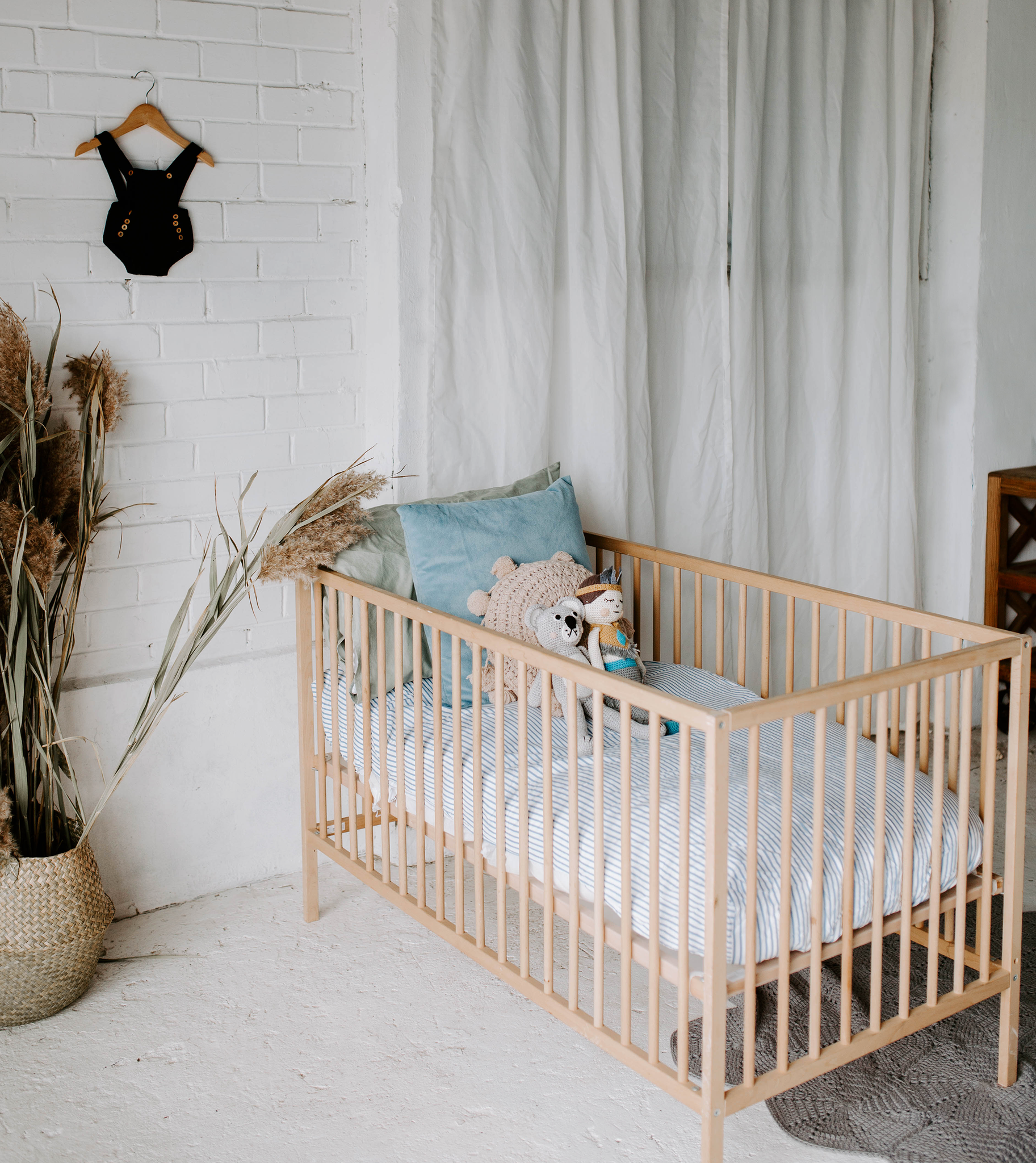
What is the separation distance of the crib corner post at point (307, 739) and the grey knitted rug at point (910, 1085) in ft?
2.79

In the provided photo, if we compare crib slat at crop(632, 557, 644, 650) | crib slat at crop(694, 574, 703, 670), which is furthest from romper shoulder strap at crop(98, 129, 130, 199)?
crib slat at crop(694, 574, 703, 670)

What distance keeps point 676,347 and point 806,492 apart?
0.59 metres

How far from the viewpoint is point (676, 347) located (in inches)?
113

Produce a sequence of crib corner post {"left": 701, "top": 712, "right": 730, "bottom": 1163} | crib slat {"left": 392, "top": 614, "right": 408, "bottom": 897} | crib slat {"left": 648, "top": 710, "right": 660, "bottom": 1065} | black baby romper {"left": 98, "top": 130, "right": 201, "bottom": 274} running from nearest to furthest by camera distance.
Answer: crib corner post {"left": 701, "top": 712, "right": 730, "bottom": 1163} < crib slat {"left": 648, "top": 710, "right": 660, "bottom": 1065} < crib slat {"left": 392, "top": 614, "right": 408, "bottom": 897} < black baby romper {"left": 98, "top": 130, "right": 201, "bottom": 274}

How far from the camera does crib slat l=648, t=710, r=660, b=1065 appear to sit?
156cm

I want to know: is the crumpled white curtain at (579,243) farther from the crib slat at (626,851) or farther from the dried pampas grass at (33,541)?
the crib slat at (626,851)

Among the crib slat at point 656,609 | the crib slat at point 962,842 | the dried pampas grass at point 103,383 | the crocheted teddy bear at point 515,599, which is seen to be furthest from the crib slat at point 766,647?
the dried pampas grass at point 103,383

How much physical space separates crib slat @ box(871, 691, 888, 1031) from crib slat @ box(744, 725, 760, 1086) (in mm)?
185

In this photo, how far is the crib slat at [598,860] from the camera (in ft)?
5.38

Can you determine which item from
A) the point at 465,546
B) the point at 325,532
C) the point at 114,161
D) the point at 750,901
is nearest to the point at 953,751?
the point at 750,901

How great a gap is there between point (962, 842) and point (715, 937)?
0.51m

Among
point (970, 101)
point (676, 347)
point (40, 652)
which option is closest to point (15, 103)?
point (40, 652)

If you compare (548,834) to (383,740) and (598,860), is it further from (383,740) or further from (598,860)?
(383,740)

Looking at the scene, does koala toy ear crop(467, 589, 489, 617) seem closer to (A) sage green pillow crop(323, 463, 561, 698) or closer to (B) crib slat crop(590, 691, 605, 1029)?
(A) sage green pillow crop(323, 463, 561, 698)
